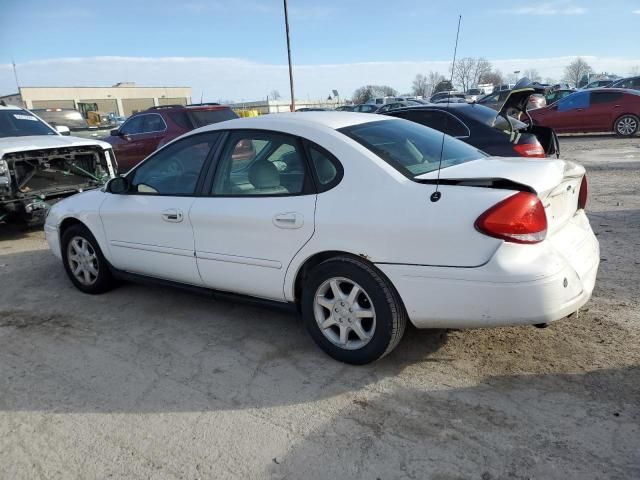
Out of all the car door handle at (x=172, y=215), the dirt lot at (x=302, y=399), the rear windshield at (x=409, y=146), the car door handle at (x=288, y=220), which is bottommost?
the dirt lot at (x=302, y=399)

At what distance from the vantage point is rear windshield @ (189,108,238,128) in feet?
33.6

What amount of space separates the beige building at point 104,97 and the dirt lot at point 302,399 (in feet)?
251

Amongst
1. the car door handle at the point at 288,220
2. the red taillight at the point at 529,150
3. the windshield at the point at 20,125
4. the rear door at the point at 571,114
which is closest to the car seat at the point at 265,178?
the car door handle at the point at 288,220

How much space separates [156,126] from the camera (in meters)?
10.5

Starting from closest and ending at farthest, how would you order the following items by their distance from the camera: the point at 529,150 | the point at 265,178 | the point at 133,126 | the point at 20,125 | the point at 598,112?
the point at 265,178 < the point at 529,150 < the point at 20,125 < the point at 133,126 < the point at 598,112

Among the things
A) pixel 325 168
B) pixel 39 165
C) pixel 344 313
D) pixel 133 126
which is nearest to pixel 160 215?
pixel 325 168

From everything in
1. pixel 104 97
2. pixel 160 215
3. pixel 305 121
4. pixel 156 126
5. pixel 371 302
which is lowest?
pixel 371 302

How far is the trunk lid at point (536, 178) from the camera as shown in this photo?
285 centimetres

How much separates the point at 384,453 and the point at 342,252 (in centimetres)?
117

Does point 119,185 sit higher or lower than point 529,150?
higher

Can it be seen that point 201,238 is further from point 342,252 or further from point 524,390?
point 524,390

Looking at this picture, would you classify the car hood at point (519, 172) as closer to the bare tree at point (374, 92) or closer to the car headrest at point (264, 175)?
the car headrest at point (264, 175)

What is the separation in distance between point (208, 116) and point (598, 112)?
1180cm

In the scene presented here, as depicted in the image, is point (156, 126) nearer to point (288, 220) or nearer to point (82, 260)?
point (82, 260)
